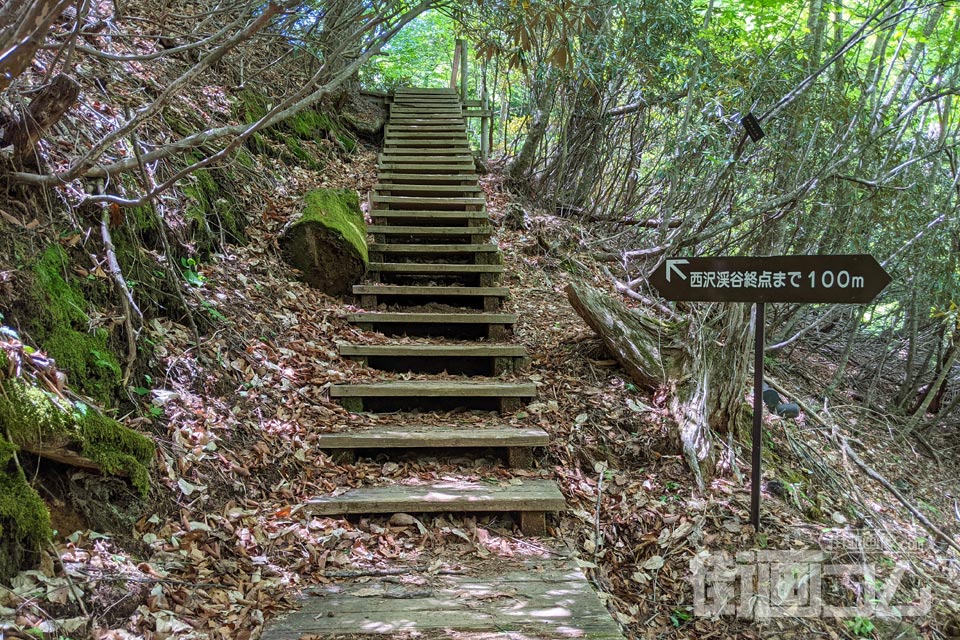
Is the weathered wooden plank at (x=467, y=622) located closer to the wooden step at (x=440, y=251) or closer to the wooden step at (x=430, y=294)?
the wooden step at (x=430, y=294)

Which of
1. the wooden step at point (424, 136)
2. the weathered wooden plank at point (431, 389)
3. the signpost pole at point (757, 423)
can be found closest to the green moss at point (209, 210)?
the weathered wooden plank at point (431, 389)

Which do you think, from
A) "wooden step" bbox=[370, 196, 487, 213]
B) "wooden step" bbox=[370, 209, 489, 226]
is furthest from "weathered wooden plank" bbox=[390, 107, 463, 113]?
"wooden step" bbox=[370, 209, 489, 226]

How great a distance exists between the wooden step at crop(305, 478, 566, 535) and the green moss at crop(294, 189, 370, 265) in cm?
247

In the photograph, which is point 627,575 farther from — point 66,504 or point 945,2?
point 945,2

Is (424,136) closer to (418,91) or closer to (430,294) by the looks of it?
(418,91)

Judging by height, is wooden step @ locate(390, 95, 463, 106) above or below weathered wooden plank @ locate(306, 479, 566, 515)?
above

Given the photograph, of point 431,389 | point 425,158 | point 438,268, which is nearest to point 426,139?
point 425,158

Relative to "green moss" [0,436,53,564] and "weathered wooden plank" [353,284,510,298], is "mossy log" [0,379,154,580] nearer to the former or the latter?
"green moss" [0,436,53,564]

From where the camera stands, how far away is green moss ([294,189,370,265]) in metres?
4.94

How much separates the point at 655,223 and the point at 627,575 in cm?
561

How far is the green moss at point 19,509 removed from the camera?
1926 millimetres

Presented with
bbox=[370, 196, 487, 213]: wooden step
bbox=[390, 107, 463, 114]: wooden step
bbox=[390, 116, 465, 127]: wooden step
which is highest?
bbox=[390, 107, 463, 114]: wooden step

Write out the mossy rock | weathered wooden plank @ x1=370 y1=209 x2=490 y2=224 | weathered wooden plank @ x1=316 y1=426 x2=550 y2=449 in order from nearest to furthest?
the mossy rock → weathered wooden plank @ x1=316 y1=426 x2=550 y2=449 → weathered wooden plank @ x1=370 y1=209 x2=490 y2=224

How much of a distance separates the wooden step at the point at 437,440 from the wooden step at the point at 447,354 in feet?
2.52
